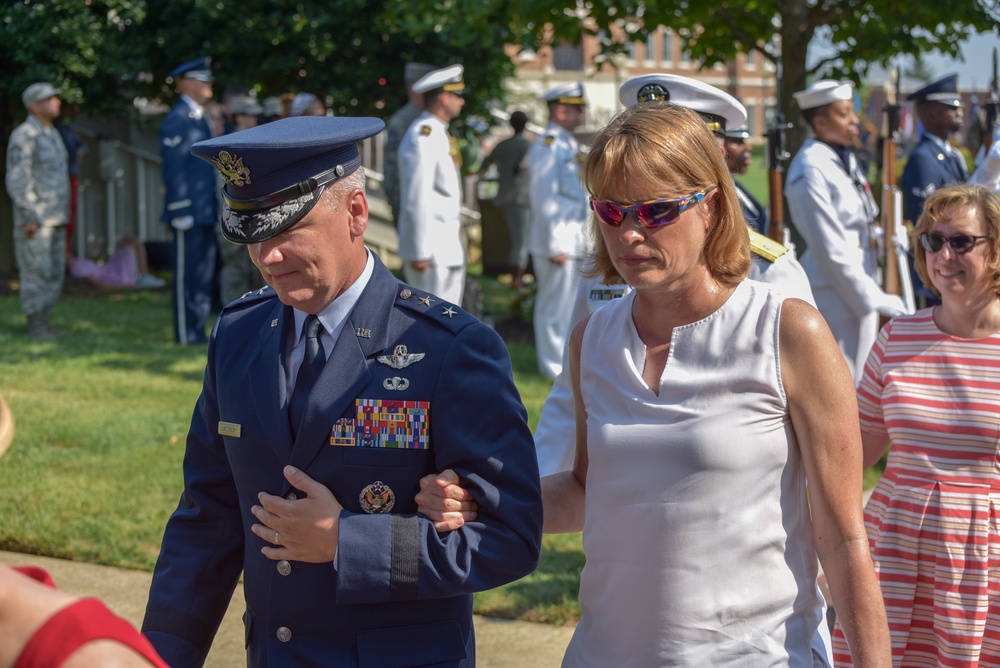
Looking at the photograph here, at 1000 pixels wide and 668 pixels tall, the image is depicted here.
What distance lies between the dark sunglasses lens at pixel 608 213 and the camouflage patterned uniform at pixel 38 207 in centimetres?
970

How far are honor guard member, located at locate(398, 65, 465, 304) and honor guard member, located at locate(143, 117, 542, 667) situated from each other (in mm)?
6461

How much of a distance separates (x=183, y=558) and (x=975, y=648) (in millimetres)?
2205

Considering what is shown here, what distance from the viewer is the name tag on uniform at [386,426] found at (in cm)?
241

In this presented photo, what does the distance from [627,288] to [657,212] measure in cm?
125

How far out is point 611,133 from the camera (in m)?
2.49

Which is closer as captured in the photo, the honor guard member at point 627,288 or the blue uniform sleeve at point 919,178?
the honor guard member at point 627,288

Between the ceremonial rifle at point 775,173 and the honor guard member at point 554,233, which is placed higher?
the ceremonial rifle at point 775,173

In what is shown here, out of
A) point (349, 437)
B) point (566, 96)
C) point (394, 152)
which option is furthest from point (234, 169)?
point (394, 152)

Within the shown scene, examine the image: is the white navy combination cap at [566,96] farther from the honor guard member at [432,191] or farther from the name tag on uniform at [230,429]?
the name tag on uniform at [230,429]

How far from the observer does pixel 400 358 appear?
247 cm

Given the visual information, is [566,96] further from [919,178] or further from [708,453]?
[708,453]

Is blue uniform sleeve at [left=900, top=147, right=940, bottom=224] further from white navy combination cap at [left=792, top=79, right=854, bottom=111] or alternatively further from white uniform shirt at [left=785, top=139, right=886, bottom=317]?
white uniform shirt at [left=785, top=139, right=886, bottom=317]

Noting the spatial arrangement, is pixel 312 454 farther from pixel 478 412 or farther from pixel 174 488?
pixel 174 488

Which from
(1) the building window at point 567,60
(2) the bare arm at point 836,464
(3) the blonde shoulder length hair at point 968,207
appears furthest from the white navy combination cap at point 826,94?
(1) the building window at point 567,60
